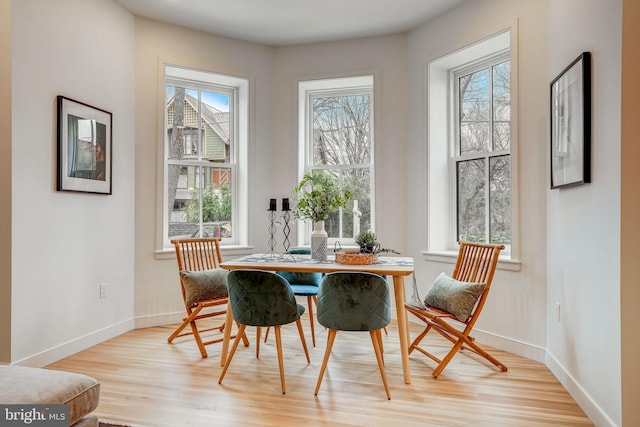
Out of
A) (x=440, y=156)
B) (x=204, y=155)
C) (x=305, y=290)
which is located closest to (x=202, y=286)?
(x=305, y=290)

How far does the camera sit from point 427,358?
9.95ft

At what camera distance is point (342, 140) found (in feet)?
14.9

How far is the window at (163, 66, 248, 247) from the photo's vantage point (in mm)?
4172

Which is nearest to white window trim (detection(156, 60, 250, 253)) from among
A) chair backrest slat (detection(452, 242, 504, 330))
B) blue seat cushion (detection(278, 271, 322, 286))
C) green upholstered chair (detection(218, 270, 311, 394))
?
blue seat cushion (detection(278, 271, 322, 286))

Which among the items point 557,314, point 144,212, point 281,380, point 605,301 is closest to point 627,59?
point 605,301

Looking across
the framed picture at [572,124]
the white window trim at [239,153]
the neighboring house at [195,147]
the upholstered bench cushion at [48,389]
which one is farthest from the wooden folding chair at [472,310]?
the neighboring house at [195,147]

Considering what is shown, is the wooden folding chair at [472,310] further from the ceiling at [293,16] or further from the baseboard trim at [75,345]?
the baseboard trim at [75,345]

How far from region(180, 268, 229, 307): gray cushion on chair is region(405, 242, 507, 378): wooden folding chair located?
1.49m

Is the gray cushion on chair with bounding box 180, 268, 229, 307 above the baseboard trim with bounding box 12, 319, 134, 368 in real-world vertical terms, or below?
above

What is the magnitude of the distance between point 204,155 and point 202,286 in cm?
175

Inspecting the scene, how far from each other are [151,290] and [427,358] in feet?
8.71

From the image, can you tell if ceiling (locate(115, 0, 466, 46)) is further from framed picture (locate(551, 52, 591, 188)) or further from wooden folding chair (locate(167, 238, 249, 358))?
wooden folding chair (locate(167, 238, 249, 358))

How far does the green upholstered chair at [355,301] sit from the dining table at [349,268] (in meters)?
0.22

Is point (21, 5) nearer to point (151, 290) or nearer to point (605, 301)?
point (151, 290)
